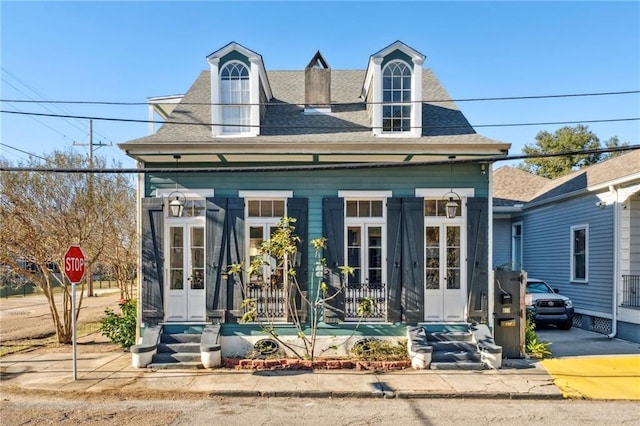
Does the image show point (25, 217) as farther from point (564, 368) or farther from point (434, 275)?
point (564, 368)

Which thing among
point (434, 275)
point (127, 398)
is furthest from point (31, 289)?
point (434, 275)

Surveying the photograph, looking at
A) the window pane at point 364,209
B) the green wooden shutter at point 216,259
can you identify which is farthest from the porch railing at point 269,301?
the window pane at point 364,209

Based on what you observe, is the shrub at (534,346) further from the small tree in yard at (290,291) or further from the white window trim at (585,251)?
the white window trim at (585,251)

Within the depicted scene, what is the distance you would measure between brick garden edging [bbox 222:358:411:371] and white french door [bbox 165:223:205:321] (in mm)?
1564

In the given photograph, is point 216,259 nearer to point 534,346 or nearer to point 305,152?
point 305,152

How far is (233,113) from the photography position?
9.17 meters

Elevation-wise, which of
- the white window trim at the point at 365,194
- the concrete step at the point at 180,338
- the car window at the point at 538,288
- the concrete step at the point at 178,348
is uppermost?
the white window trim at the point at 365,194

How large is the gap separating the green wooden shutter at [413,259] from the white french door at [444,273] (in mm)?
258

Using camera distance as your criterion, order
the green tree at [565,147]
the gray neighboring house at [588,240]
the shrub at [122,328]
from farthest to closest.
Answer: the green tree at [565,147] < the gray neighboring house at [588,240] < the shrub at [122,328]

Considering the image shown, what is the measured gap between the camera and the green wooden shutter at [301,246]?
841cm

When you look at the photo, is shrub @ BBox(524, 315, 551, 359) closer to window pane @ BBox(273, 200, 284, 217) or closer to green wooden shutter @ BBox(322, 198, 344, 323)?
green wooden shutter @ BBox(322, 198, 344, 323)

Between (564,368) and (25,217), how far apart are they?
1221cm

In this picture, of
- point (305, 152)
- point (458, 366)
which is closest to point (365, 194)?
point (305, 152)

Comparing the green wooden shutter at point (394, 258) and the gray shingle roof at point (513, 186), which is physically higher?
the gray shingle roof at point (513, 186)
